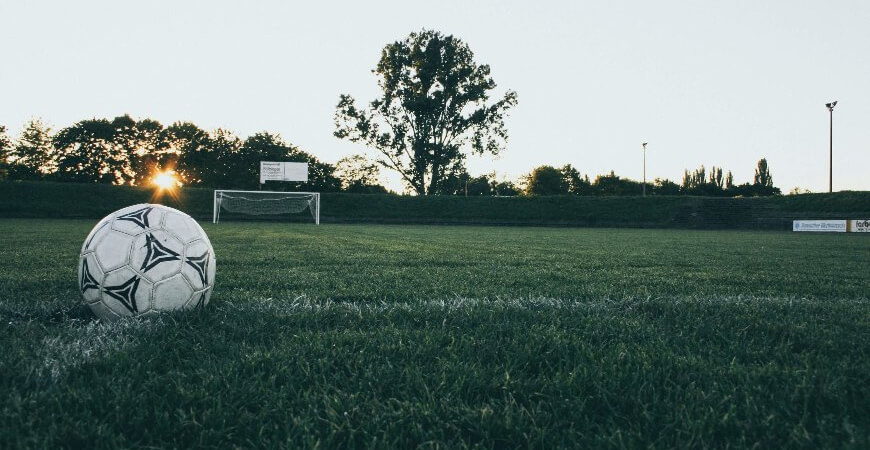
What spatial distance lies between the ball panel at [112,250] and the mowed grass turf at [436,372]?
314 mm

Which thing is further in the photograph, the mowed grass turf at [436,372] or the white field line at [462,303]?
the white field line at [462,303]

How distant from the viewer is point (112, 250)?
94.3 inches

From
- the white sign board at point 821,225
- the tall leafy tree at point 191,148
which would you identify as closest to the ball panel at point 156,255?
the white sign board at point 821,225

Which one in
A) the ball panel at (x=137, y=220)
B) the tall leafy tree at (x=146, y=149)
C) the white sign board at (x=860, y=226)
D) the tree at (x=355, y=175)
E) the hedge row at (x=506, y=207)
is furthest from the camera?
the tree at (x=355, y=175)

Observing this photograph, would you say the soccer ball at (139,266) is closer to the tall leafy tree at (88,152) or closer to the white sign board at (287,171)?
the white sign board at (287,171)

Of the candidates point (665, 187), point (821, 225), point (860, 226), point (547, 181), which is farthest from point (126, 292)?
point (665, 187)

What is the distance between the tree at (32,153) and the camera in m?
43.4

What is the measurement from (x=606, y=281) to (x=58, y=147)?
5787 cm

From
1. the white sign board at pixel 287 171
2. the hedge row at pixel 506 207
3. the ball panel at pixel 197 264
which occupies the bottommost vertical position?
the ball panel at pixel 197 264

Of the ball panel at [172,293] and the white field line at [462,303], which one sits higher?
the ball panel at [172,293]

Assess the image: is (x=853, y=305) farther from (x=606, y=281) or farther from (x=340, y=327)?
(x=340, y=327)

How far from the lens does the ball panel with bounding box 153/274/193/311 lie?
7.98ft

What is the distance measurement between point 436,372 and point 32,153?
58.0m

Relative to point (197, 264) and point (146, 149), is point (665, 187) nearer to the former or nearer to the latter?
point (146, 149)
